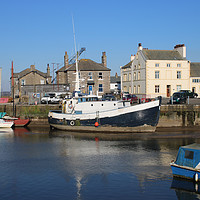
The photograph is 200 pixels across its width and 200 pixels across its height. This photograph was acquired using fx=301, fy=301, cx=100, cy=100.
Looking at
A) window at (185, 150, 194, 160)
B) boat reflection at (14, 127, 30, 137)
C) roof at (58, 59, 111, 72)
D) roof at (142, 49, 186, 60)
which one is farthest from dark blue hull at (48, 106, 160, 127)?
roof at (58, 59, 111, 72)

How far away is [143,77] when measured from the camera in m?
56.2

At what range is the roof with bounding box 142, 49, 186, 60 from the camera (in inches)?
2205

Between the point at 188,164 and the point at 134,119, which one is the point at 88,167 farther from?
the point at 134,119

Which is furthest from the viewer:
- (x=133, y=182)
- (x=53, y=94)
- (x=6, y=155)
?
(x=53, y=94)

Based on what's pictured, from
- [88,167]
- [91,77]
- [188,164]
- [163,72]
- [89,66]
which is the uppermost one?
[89,66]

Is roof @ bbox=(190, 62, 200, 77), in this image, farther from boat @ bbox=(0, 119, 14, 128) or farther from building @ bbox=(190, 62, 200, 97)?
boat @ bbox=(0, 119, 14, 128)

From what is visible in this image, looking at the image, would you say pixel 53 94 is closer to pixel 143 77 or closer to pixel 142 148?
pixel 143 77

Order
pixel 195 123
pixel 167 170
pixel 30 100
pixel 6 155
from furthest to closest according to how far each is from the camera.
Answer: pixel 30 100
pixel 195 123
pixel 6 155
pixel 167 170

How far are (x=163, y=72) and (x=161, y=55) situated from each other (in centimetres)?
339

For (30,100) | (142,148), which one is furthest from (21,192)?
(30,100)

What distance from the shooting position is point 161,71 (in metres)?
55.7

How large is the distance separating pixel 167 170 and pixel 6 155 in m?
12.7

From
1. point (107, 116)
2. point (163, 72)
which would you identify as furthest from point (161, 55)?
point (107, 116)

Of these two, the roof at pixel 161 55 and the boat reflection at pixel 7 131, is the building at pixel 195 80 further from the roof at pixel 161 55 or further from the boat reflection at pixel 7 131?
the boat reflection at pixel 7 131
